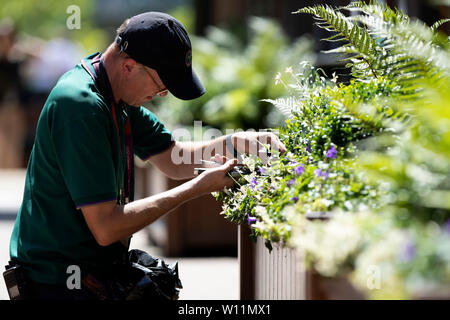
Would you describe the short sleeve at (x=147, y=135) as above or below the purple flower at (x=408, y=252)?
above

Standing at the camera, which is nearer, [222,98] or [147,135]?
[147,135]

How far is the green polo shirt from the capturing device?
112 inches

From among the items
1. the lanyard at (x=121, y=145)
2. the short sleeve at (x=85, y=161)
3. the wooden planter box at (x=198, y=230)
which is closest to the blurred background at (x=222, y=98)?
the wooden planter box at (x=198, y=230)

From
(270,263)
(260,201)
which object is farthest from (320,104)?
(270,263)

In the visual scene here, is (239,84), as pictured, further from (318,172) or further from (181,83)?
(318,172)

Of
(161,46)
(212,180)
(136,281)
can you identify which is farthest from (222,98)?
(136,281)

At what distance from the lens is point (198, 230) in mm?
8031

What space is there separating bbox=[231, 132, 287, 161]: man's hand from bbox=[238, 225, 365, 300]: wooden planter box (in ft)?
1.30

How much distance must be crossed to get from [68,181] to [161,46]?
28.4 inches

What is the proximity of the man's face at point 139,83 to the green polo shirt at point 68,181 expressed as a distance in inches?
4.0

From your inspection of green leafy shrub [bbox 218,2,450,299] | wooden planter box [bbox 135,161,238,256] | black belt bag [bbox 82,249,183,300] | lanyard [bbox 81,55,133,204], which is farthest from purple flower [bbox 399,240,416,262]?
wooden planter box [bbox 135,161,238,256]

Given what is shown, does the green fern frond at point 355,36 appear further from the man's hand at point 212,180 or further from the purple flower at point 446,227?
the purple flower at point 446,227

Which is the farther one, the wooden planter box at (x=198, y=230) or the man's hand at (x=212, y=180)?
the wooden planter box at (x=198, y=230)

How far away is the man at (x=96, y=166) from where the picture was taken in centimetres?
286
